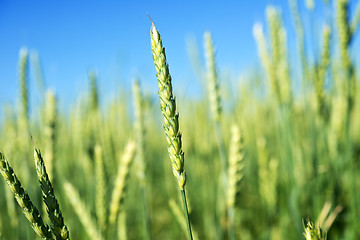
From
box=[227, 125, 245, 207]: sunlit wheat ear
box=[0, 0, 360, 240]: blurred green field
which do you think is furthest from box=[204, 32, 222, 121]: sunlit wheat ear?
Result: box=[227, 125, 245, 207]: sunlit wheat ear

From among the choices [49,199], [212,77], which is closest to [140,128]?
[212,77]

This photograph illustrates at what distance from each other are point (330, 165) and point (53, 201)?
1387 mm

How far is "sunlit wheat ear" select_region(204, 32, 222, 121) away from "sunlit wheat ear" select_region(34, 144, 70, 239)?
0.62 meters

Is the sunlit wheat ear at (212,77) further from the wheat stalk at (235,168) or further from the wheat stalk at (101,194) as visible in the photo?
the wheat stalk at (101,194)

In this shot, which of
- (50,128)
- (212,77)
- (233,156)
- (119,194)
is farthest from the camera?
(50,128)

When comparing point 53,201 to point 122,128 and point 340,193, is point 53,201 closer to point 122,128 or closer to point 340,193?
point 340,193

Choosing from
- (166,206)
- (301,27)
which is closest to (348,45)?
(301,27)

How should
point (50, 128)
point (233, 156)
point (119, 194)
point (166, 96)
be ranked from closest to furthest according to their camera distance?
point (166, 96) → point (119, 194) → point (233, 156) → point (50, 128)

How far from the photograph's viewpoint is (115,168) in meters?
1.42

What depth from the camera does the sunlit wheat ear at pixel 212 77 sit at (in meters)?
0.88

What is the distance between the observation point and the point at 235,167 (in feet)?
2.52

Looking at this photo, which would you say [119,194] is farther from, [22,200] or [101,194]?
[22,200]

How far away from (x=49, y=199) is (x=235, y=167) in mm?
510

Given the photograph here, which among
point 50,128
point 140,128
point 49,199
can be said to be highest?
point 50,128
